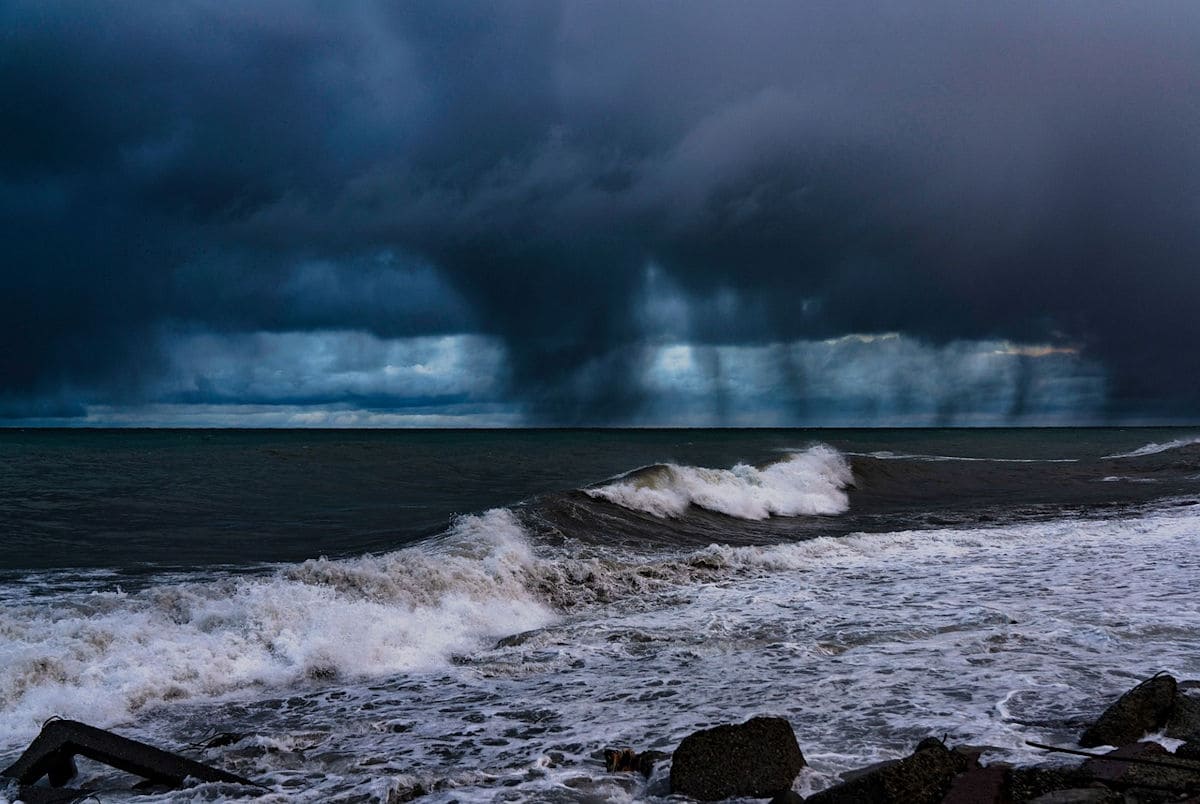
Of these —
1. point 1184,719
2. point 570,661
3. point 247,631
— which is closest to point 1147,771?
point 1184,719

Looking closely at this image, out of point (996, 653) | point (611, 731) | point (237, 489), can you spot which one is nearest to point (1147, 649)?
point (996, 653)

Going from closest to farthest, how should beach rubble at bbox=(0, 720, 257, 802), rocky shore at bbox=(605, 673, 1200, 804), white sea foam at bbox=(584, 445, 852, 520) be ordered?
rocky shore at bbox=(605, 673, 1200, 804), beach rubble at bbox=(0, 720, 257, 802), white sea foam at bbox=(584, 445, 852, 520)

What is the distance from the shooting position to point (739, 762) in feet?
16.7

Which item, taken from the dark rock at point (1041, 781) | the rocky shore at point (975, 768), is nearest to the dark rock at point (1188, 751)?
the rocky shore at point (975, 768)

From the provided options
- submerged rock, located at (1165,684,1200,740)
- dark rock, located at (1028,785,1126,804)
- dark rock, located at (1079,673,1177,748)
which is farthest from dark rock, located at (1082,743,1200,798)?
submerged rock, located at (1165,684,1200,740)

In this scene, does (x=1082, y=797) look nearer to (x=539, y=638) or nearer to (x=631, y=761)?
(x=631, y=761)

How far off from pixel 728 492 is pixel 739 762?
22516 millimetres

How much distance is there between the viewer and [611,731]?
21.3ft

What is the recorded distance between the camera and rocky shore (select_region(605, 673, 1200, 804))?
4.36 meters

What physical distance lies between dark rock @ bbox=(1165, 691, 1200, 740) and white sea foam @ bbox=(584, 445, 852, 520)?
17896 millimetres

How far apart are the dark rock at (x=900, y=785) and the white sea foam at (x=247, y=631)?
588 centimetres

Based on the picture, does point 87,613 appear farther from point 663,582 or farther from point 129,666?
point 663,582

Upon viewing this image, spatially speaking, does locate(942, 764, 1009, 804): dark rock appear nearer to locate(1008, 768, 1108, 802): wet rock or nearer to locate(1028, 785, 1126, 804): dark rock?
locate(1008, 768, 1108, 802): wet rock

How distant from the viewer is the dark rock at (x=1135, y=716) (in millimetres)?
5539
